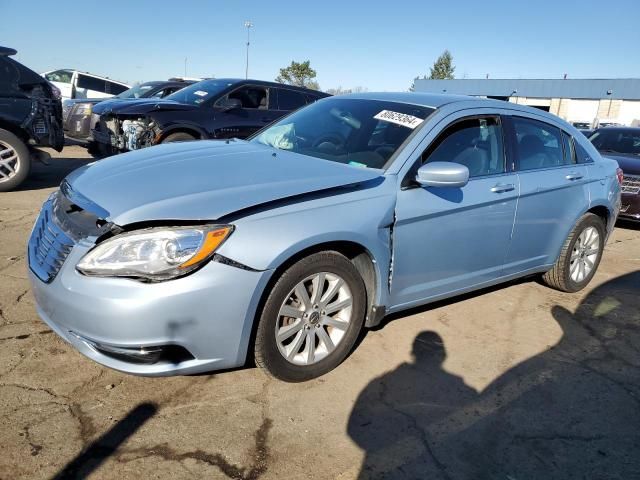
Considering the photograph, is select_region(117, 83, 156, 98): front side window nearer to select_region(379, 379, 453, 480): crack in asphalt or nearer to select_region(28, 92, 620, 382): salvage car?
select_region(28, 92, 620, 382): salvage car

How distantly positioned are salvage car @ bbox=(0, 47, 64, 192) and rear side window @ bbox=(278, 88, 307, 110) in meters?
3.41

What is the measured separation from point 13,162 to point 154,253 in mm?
5631

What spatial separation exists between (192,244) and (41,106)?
18.8ft

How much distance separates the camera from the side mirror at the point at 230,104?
770 cm

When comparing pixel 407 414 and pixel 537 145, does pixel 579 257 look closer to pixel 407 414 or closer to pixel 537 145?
pixel 537 145

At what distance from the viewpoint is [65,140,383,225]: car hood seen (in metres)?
2.41

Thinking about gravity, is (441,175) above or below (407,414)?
above

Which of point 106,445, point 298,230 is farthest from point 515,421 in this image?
point 106,445

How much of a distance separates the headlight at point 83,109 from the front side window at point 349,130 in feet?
22.1

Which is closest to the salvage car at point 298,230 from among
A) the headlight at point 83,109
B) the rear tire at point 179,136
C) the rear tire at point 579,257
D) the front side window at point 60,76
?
the rear tire at point 579,257

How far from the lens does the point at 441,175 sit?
2.93m

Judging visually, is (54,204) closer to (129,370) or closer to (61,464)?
(129,370)

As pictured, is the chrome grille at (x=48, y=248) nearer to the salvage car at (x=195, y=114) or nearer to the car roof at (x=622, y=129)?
the salvage car at (x=195, y=114)

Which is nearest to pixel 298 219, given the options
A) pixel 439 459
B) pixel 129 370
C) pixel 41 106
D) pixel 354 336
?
pixel 354 336
